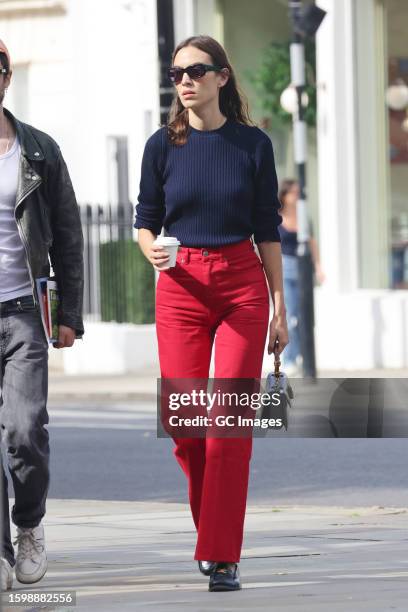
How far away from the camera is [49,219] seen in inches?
259

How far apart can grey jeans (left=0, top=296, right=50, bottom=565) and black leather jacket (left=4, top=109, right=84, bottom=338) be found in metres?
0.12

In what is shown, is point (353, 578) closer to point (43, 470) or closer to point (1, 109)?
point (43, 470)

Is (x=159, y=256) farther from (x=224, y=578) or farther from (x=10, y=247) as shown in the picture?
(x=224, y=578)

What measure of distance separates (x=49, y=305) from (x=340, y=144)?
1398 cm

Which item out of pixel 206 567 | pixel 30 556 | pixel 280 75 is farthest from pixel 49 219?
pixel 280 75

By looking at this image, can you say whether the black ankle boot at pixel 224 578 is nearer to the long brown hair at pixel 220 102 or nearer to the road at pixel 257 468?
the long brown hair at pixel 220 102

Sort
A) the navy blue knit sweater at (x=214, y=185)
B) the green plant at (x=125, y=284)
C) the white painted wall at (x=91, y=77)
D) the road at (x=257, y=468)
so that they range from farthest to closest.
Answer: the white painted wall at (x=91, y=77), the green plant at (x=125, y=284), the road at (x=257, y=468), the navy blue knit sweater at (x=214, y=185)

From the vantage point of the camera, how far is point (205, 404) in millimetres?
6520

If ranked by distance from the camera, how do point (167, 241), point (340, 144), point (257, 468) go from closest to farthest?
1. point (167, 241)
2. point (257, 468)
3. point (340, 144)

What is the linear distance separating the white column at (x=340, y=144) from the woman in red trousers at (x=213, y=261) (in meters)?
13.5

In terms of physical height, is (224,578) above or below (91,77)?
below

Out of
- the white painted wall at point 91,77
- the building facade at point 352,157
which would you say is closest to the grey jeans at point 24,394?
the building facade at point 352,157

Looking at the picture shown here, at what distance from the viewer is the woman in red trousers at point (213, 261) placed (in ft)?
21.3

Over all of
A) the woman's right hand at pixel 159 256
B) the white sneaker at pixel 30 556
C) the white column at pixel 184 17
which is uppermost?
the white column at pixel 184 17
